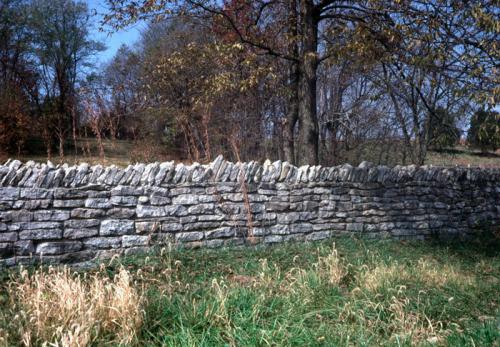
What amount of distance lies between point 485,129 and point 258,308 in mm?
5326

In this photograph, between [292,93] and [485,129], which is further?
[292,93]

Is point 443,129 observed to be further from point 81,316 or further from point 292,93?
point 81,316

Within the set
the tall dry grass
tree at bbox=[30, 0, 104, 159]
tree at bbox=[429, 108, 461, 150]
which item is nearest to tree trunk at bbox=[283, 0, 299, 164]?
tree at bbox=[429, 108, 461, 150]

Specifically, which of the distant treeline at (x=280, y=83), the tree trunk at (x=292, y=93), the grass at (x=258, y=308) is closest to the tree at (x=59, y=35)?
the distant treeline at (x=280, y=83)

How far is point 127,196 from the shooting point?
5.52m

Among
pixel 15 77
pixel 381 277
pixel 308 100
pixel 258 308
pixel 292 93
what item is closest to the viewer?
pixel 258 308

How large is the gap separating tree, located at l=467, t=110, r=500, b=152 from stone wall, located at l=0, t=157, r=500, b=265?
1.09 meters

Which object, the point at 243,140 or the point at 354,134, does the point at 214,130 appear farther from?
the point at 354,134

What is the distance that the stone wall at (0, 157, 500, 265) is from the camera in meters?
5.05

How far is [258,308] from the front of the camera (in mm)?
3498

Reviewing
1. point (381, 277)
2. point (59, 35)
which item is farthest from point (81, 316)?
point (59, 35)

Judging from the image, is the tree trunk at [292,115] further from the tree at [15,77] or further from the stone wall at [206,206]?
the tree at [15,77]

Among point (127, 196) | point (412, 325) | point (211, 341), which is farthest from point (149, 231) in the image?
point (412, 325)

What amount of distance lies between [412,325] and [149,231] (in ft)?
11.3
